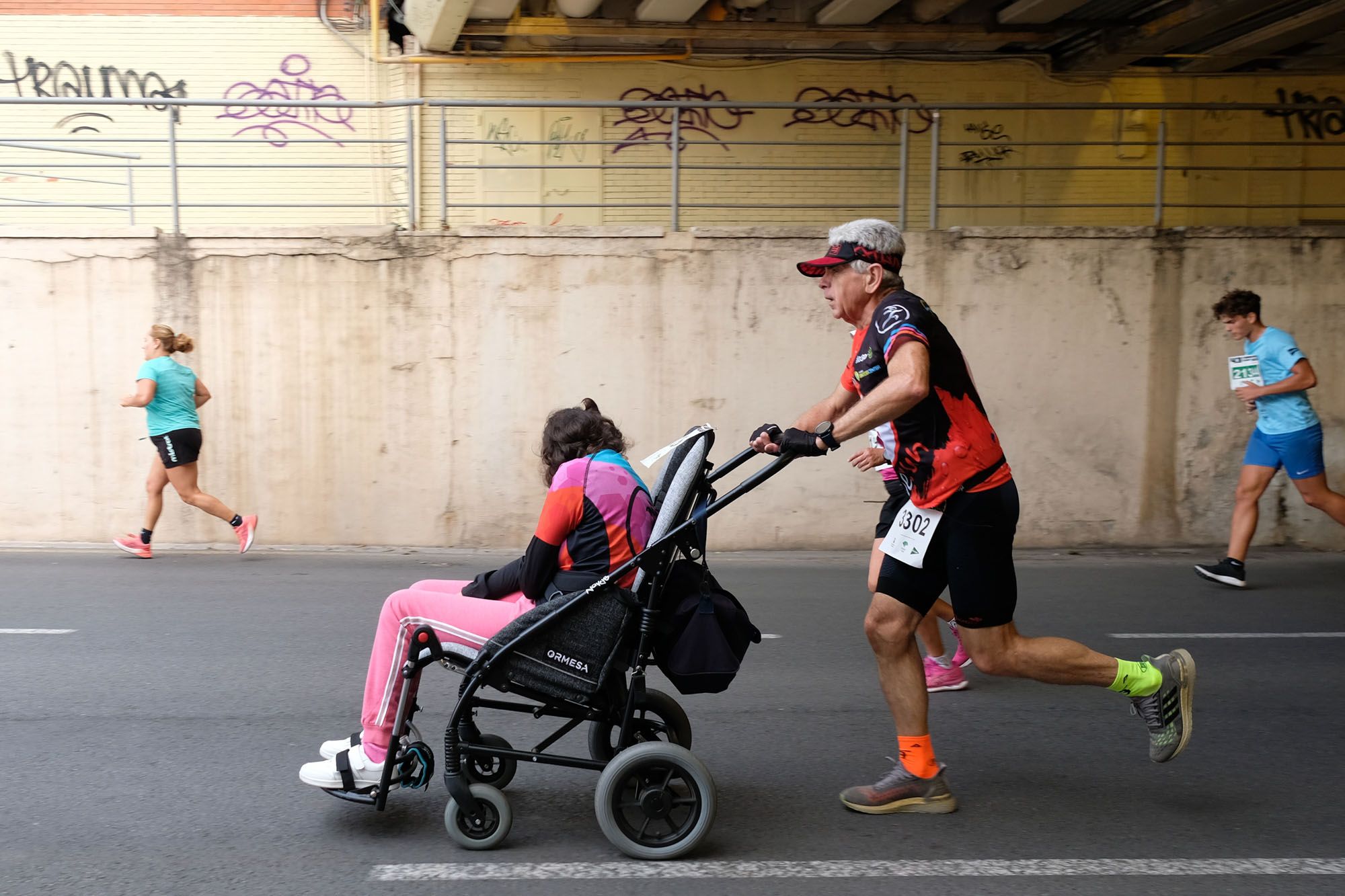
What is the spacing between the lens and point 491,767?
3777 millimetres

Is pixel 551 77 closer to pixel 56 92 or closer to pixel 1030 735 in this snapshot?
pixel 56 92

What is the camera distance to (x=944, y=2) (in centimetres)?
1167

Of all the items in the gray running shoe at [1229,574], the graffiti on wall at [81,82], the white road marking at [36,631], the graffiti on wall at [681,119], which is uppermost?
the graffiti on wall at [81,82]

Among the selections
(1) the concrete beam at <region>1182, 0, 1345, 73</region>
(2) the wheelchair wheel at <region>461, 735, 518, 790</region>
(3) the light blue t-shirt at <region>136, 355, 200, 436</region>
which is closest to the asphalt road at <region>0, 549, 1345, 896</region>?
(2) the wheelchair wheel at <region>461, 735, 518, 790</region>

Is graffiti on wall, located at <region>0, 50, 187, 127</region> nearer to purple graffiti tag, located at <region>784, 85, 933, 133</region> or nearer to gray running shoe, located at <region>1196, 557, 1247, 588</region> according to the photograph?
purple graffiti tag, located at <region>784, 85, 933, 133</region>

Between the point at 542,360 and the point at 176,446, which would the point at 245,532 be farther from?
the point at 542,360

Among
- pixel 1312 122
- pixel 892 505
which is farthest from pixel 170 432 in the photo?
pixel 1312 122

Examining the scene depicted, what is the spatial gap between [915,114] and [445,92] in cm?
543

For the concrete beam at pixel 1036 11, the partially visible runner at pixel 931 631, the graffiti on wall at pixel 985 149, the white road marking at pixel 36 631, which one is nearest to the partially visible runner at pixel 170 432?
the white road marking at pixel 36 631

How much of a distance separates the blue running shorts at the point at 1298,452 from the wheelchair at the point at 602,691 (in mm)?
5554

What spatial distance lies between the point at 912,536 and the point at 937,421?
388 millimetres

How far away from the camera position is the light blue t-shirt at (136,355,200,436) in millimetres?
8789

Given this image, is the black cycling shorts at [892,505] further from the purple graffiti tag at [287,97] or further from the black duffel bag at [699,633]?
the purple graffiti tag at [287,97]

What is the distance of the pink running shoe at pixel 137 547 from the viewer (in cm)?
900
